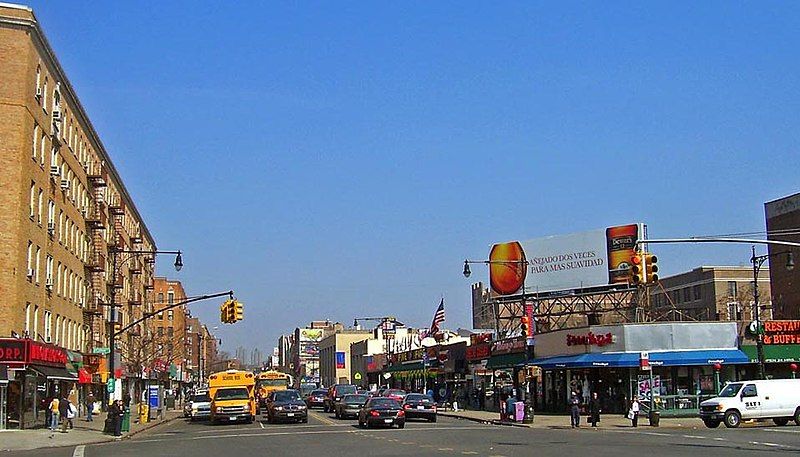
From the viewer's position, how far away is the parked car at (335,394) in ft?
216

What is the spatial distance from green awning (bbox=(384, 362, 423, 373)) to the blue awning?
38925 millimetres

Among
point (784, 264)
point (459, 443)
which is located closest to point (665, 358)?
point (459, 443)

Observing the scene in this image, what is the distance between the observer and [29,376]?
47344mm

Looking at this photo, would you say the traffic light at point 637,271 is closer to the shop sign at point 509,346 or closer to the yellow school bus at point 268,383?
the shop sign at point 509,346

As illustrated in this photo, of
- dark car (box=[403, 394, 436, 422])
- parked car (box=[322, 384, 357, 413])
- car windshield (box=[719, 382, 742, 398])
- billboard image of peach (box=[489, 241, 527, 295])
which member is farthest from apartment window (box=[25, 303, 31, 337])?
car windshield (box=[719, 382, 742, 398])

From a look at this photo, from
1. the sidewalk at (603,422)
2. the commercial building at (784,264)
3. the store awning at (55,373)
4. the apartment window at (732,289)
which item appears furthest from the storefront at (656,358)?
the apartment window at (732,289)

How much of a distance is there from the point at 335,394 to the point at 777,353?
29494mm

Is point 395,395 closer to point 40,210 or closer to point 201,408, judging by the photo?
point 201,408

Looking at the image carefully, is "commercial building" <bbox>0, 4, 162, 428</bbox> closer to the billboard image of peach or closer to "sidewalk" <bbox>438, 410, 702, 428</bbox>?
"sidewalk" <bbox>438, 410, 702, 428</bbox>

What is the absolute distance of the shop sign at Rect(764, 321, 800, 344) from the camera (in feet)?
177

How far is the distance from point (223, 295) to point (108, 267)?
35.4 metres

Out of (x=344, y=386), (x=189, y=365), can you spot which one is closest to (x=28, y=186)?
(x=344, y=386)

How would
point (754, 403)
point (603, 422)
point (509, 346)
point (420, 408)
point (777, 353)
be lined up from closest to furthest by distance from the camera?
1. point (754, 403)
2. point (603, 422)
3. point (420, 408)
4. point (777, 353)
5. point (509, 346)

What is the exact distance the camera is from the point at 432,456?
86.0ft
